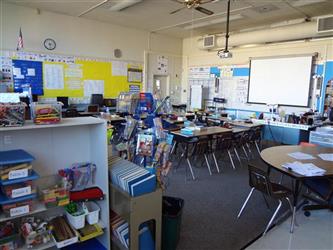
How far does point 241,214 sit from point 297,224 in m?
0.63

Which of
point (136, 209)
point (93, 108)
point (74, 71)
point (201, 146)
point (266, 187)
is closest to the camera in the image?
point (136, 209)

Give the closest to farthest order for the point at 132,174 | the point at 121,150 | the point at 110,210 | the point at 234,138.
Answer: the point at 132,174
the point at 110,210
the point at 121,150
the point at 234,138

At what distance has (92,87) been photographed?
7637 millimetres

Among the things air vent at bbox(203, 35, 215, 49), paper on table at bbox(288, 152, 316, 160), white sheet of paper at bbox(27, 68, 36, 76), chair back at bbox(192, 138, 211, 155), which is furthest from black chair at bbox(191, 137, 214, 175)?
white sheet of paper at bbox(27, 68, 36, 76)

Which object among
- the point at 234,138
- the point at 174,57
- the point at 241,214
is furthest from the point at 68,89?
the point at 241,214

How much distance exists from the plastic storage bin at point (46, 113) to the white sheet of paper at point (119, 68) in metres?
6.51

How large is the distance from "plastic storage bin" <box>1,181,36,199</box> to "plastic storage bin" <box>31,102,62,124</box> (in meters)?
0.44

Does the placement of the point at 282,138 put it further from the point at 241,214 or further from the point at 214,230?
the point at 214,230

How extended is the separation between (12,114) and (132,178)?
927mm

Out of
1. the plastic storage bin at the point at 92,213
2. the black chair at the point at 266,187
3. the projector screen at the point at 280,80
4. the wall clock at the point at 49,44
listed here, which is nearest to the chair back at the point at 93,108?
the wall clock at the point at 49,44

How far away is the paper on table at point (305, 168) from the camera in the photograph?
2.62 m

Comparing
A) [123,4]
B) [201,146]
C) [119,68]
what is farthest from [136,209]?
[119,68]

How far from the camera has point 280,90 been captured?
711 centimetres

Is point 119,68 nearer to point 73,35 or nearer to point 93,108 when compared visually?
point 73,35
